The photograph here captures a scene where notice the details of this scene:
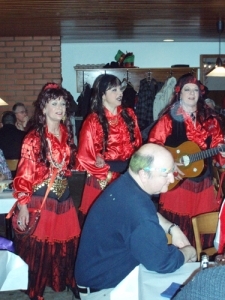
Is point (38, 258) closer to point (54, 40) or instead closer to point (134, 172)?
point (134, 172)

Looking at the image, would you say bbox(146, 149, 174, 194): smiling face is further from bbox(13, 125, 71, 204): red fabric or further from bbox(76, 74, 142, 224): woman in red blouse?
bbox(76, 74, 142, 224): woman in red blouse

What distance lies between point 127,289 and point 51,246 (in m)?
1.44

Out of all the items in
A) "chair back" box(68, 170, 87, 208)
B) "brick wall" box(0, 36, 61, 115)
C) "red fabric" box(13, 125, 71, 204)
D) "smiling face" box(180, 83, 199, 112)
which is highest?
"brick wall" box(0, 36, 61, 115)

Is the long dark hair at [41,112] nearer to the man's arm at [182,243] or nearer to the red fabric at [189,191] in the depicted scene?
the red fabric at [189,191]

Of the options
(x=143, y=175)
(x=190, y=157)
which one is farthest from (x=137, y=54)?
(x=143, y=175)

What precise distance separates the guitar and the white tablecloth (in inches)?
68.3

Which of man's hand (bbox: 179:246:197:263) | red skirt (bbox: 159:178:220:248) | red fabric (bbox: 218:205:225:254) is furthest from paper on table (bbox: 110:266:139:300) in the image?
red skirt (bbox: 159:178:220:248)

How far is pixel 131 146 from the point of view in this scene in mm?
3934

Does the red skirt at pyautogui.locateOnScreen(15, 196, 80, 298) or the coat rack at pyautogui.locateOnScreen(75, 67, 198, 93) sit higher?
the coat rack at pyautogui.locateOnScreen(75, 67, 198, 93)

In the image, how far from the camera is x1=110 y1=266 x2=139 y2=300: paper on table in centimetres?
216

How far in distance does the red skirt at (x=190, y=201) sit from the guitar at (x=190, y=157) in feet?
0.24

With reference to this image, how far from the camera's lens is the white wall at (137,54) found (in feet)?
30.3

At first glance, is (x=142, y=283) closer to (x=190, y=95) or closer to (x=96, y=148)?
(x=96, y=148)

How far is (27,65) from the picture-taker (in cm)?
777
